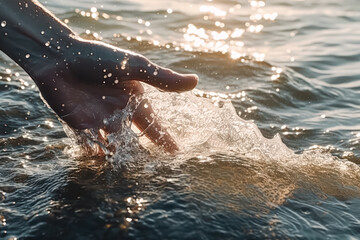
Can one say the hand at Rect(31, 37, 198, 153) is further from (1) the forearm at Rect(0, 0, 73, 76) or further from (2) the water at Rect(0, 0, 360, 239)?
(2) the water at Rect(0, 0, 360, 239)

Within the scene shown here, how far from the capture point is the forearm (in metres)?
3.58

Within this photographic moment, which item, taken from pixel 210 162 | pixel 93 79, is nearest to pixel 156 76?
pixel 93 79

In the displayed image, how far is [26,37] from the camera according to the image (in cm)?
361

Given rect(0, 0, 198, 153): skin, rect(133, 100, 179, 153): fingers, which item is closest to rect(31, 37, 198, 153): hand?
rect(0, 0, 198, 153): skin

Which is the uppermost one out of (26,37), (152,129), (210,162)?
(26,37)

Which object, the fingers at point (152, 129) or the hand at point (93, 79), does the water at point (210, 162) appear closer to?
the fingers at point (152, 129)

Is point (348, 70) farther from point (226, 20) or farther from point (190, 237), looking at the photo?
point (190, 237)

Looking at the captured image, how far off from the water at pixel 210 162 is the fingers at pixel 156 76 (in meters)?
0.42

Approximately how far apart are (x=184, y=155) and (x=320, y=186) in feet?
3.11

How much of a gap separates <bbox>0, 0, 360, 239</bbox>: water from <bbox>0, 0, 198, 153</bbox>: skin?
27 cm

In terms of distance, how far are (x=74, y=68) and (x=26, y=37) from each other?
0.40 meters

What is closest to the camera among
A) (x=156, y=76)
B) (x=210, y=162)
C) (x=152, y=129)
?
(x=156, y=76)

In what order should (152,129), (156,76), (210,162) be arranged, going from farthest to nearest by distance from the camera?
(152,129) → (210,162) → (156,76)

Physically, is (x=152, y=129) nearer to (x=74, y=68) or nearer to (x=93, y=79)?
Answer: (x=93, y=79)
